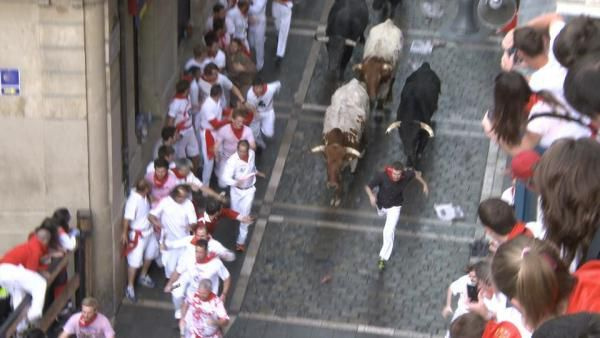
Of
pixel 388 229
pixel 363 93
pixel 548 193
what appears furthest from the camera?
pixel 363 93

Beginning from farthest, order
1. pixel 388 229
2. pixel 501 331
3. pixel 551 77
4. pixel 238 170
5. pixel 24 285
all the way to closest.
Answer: pixel 238 170
pixel 388 229
pixel 24 285
pixel 551 77
pixel 501 331

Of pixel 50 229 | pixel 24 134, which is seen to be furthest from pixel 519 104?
pixel 24 134

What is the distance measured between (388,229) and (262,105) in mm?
3173

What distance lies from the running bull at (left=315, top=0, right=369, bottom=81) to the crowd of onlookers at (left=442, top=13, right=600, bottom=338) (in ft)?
32.0

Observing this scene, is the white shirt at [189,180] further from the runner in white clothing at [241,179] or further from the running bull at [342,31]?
the running bull at [342,31]

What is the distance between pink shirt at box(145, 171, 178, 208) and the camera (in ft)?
49.3

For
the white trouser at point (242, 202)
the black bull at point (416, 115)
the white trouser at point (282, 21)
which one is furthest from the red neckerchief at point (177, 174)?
the white trouser at point (282, 21)

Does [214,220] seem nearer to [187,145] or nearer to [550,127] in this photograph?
[187,145]

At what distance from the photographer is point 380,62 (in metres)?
19.3

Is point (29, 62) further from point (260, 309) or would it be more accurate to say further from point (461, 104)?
point (461, 104)

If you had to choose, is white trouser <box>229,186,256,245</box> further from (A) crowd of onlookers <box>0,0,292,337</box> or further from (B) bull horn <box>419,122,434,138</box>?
(B) bull horn <box>419,122,434,138</box>

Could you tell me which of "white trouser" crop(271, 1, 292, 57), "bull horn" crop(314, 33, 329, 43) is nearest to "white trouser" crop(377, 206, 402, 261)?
"bull horn" crop(314, 33, 329, 43)

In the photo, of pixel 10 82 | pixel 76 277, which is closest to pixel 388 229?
pixel 76 277

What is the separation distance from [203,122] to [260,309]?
116 inches
